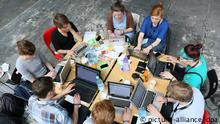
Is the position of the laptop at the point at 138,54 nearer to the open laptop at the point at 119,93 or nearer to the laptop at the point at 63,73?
the open laptop at the point at 119,93

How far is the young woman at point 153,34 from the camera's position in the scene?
4.54 meters

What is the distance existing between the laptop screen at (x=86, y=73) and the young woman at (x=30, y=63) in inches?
19.8

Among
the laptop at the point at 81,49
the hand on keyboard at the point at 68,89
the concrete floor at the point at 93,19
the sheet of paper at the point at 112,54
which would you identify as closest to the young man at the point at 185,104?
the sheet of paper at the point at 112,54

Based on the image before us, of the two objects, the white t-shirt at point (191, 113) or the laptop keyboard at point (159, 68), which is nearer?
the white t-shirt at point (191, 113)

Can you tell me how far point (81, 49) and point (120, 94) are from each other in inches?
45.3

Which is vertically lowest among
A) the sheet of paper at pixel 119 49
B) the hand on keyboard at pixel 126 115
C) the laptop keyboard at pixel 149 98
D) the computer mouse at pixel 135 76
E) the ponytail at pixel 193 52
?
the hand on keyboard at pixel 126 115

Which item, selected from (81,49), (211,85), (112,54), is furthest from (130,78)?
(211,85)

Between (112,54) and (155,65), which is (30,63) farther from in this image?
(155,65)

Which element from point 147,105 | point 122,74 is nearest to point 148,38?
point 122,74

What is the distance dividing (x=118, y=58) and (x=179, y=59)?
90cm

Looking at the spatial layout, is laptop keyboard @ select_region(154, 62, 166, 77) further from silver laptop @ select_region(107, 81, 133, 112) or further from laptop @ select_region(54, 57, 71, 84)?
laptop @ select_region(54, 57, 71, 84)

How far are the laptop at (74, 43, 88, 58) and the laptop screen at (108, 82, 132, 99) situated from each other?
961 mm

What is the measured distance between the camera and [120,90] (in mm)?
3469

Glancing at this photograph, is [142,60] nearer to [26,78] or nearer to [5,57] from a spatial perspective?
[26,78]
